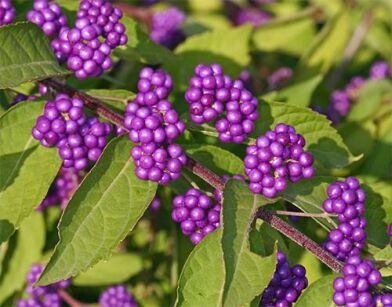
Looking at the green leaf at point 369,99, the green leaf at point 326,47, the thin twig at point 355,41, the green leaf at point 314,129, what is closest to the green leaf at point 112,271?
the green leaf at point 314,129

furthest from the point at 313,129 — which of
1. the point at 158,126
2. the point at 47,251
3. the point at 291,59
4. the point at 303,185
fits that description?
the point at 291,59

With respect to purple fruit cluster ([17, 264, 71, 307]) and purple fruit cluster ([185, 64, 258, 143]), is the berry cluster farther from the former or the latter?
purple fruit cluster ([185, 64, 258, 143])

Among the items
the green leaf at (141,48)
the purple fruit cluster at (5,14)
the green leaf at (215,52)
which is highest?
the purple fruit cluster at (5,14)

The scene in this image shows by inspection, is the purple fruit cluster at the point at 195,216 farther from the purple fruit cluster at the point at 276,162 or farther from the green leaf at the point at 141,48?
the green leaf at the point at 141,48

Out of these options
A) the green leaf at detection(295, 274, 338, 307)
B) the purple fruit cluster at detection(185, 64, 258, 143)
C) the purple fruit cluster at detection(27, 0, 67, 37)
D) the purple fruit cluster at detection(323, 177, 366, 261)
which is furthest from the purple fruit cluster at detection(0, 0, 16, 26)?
the green leaf at detection(295, 274, 338, 307)

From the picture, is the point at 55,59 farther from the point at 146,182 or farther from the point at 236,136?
the point at 236,136

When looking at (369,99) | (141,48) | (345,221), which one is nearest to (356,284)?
(345,221)
